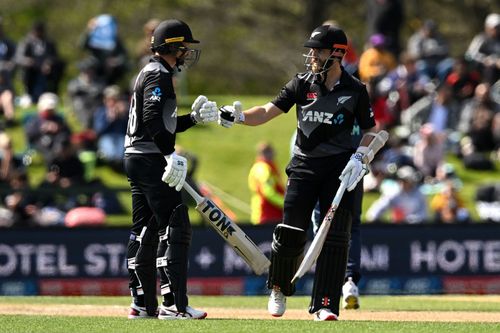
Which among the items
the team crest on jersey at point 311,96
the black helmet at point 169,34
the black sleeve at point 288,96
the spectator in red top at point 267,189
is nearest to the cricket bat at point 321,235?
the team crest on jersey at point 311,96

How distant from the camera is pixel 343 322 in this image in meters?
9.70

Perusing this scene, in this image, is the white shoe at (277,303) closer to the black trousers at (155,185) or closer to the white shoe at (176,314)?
the white shoe at (176,314)

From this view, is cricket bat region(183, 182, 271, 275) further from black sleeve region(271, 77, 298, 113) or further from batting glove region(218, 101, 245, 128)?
black sleeve region(271, 77, 298, 113)

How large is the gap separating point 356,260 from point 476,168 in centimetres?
1094

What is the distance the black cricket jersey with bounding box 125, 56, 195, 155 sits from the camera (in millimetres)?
9750

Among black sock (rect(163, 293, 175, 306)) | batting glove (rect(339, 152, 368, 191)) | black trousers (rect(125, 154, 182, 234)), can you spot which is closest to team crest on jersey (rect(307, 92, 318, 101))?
batting glove (rect(339, 152, 368, 191))

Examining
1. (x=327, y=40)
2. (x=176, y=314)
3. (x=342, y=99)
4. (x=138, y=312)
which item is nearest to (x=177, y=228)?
(x=176, y=314)

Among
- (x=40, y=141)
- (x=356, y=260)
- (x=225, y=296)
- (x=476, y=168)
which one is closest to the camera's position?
(x=356, y=260)

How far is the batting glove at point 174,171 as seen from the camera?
9633mm

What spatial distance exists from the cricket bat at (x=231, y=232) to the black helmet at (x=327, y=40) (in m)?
1.49

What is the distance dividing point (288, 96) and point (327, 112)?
379 millimetres

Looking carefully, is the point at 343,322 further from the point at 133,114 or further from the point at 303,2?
the point at 303,2

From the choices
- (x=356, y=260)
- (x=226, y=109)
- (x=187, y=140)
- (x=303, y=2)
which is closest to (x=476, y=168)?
(x=187, y=140)

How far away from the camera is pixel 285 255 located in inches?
409
